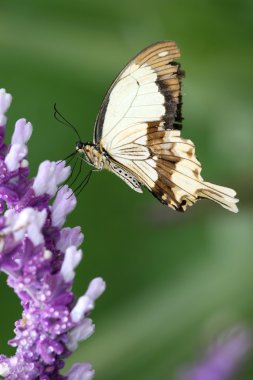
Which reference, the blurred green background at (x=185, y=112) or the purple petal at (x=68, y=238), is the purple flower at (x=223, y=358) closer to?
the blurred green background at (x=185, y=112)

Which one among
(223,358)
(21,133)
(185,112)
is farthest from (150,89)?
(185,112)

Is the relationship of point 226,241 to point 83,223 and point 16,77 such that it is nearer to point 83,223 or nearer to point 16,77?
point 83,223

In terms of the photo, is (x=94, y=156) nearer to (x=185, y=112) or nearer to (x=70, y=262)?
(x=70, y=262)

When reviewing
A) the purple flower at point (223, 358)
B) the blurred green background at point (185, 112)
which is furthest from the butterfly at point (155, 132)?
the purple flower at point (223, 358)

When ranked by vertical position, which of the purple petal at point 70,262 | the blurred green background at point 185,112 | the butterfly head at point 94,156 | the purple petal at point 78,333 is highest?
the blurred green background at point 185,112

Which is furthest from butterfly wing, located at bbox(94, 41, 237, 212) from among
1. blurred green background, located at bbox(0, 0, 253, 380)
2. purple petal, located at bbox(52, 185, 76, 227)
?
blurred green background, located at bbox(0, 0, 253, 380)

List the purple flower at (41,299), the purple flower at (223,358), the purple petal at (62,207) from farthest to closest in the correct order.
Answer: the purple flower at (223,358)
the purple petal at (62,207)
the purple flower at (41,299)

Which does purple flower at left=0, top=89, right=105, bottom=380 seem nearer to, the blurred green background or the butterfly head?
the butterfly head

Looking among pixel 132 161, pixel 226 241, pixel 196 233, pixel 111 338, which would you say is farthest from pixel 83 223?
pixel 132 161
